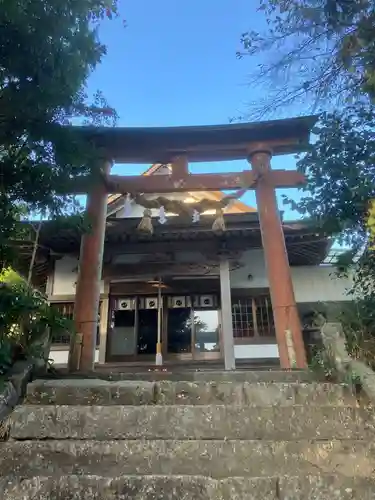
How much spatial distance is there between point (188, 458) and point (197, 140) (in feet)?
21.9

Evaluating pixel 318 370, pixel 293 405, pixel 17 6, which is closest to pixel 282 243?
pixel 318 370

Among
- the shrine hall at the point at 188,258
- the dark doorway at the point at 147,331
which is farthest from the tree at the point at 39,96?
the dark doorway at the point at 147,331

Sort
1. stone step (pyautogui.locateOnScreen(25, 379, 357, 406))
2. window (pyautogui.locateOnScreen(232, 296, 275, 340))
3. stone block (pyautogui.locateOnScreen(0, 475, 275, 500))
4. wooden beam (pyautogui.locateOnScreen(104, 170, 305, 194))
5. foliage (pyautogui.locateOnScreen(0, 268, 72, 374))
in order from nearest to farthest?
stone block (pyautogui.locateOnScreen(0, 475, 275, 500)) → stone step (pyautogui.locateOnScreen(25, 379, 357, 406)) → foliage (pyautogui.locateOnScreen(0, 268, 72, 374)) → wooden beam (pyautogui.locateOnScreen(104, 170, 305, 194)) → window (pyautogui.locateOnScreen(232, 296, 275, 340))

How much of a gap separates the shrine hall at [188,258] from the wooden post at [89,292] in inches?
11.4

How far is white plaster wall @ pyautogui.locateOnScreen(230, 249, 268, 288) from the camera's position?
11.9 meters

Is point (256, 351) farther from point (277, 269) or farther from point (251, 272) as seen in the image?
point (277, 269)

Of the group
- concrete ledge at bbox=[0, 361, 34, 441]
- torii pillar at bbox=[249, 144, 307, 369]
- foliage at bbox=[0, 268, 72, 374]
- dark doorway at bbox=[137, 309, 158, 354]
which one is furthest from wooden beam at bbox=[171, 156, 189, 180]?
concrete ledge at bbox=[0, 361, 34, 441]

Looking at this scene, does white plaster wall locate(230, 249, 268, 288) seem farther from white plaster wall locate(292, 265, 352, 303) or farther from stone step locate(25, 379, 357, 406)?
stone step locate(25, 379, 357, 406)

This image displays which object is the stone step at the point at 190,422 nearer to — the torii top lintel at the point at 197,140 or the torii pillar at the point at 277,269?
the torii pillar at the point at 277,269

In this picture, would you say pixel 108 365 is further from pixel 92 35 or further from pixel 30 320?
pixel 92 35

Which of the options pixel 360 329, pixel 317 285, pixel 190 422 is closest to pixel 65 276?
pixel 317 285

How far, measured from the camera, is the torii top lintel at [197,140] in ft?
27.4

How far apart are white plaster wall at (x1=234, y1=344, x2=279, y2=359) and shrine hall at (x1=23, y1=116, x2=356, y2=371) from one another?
27 mm

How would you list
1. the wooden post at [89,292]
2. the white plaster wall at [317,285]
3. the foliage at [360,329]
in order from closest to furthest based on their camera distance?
the foliage at [360,329] < the wooden post at [89,292] < the white plaster wall at [317,285]
